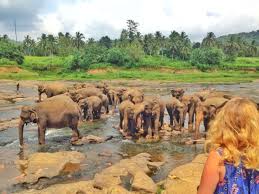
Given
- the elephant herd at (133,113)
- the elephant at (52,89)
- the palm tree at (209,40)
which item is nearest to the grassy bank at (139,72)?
the palm tree at (209,40)

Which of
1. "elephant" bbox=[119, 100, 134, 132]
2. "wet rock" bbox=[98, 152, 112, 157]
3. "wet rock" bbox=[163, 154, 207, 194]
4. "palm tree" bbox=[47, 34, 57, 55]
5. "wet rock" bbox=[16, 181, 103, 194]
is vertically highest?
"palm tree" bbox=[47, 34, 57, 55]

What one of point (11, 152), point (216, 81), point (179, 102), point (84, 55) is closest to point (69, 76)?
point (84, 55)

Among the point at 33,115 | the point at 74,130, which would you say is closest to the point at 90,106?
the point at 74,130

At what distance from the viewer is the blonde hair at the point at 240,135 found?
11.8 feet

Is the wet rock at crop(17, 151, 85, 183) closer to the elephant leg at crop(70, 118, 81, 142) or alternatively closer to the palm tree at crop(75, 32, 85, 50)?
the elephant leg at crop(70, 118, 81, 142)

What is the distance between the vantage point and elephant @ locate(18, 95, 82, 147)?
55.4 feet

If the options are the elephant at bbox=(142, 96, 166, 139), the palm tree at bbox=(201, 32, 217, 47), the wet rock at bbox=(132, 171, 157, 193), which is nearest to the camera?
the wet rock at bbox=(132, 171, 157, 193)

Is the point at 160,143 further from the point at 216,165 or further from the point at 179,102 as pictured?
the point at 216,165

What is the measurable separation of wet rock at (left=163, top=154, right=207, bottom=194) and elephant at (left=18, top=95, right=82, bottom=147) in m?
7.32

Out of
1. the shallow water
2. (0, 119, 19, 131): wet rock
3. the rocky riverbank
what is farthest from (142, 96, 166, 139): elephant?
(0, 119, 19, 131): wet rock

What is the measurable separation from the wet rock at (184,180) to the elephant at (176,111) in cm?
878

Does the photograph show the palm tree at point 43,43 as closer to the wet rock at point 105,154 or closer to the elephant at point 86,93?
the elephant at point 86,93

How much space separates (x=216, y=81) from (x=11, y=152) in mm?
53526

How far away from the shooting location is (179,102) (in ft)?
69.6
